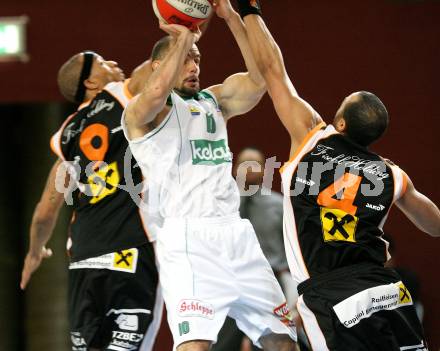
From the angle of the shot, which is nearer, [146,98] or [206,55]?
[146,98]

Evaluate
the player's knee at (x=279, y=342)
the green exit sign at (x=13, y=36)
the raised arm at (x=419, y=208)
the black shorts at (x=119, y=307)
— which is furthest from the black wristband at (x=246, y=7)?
the green exit sign at (x=13, y=36)

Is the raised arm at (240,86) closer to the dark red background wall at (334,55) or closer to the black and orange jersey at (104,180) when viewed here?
the black and orange jersey at (104,180)

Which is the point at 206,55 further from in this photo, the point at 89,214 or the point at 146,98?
the point at 146,98

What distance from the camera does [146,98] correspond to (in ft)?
14.9

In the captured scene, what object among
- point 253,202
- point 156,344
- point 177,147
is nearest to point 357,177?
point 177,147

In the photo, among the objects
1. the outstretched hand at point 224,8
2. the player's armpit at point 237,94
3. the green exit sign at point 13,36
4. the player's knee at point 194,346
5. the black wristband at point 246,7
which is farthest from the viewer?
the green exit sign at point 13,36

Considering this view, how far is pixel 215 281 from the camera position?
4.64 metres

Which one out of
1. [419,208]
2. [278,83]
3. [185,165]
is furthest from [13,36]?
[419,208]

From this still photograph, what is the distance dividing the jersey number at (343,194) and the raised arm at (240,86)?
2.99 ft

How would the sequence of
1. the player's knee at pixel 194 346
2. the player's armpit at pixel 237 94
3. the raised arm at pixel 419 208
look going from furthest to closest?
1. the player's armpit at pixel 237 94
2. the raised arm at pixel 419 208
3. the player's knee at pixel 194 346

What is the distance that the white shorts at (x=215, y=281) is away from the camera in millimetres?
4574

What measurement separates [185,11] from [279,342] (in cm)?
188

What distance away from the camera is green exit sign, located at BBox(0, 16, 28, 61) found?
851 centimetres

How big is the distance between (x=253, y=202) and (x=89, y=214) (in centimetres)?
194
